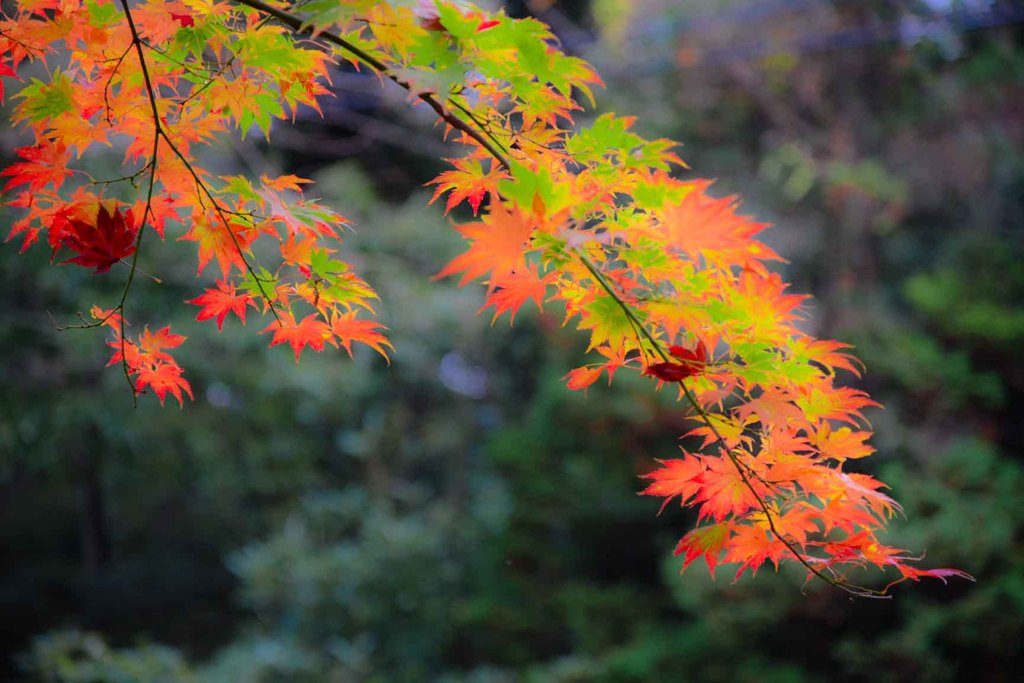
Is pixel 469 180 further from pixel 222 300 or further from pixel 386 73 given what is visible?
pixel 222 300

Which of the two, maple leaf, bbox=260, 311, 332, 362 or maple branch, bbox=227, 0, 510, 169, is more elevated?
maple branch, bbox=227, 0, 510, 169

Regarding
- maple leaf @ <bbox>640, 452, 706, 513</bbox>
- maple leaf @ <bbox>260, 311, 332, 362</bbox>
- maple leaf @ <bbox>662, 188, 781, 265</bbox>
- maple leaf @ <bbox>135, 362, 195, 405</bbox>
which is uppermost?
maple leaf @ <bbox>662, 188, 781, 265</bbox>

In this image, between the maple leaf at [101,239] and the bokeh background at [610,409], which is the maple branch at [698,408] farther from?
the bokeh background at [610,409]

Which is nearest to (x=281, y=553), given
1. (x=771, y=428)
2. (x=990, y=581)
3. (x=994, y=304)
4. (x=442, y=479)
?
(x=442, y=479)

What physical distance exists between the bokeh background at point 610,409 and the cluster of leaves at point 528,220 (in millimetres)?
2339

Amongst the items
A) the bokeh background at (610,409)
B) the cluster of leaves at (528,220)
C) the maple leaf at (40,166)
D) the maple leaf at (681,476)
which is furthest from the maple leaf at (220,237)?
the bokeh background at (610,409)

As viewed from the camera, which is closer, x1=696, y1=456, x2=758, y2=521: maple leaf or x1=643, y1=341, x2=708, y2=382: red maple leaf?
x1=643, y1=341, x2=708, y2=382: red maple leaf

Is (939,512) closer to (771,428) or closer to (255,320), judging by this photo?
(771,428)

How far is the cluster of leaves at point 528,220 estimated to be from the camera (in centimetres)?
76

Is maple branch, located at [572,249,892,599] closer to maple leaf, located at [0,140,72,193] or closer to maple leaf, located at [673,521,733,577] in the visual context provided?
maple leaf, located at [673,521,733,577]

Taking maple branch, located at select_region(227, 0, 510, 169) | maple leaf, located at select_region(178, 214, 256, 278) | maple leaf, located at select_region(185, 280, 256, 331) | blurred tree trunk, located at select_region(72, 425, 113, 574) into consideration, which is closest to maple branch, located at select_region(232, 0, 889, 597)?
maple branch, located at select_region(227, 0, 510, 169)

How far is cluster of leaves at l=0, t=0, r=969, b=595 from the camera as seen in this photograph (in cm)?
76

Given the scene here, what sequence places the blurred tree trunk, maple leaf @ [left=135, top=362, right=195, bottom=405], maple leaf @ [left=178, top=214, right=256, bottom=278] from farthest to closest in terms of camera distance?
the blurred tree trunk, maple leaf @ [left=135, top=362, right=195, bottom=405], maple leaf @ [left=178, top=214, right=256, bottom=278]

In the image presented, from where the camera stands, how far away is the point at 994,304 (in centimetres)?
393
